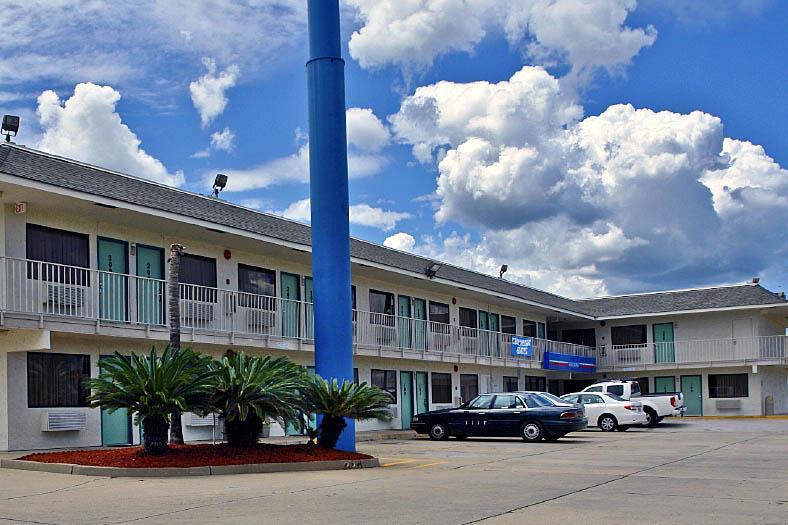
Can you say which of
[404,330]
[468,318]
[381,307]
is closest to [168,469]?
[404,330]

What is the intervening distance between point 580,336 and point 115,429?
3437 cm

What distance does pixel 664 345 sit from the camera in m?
46.8

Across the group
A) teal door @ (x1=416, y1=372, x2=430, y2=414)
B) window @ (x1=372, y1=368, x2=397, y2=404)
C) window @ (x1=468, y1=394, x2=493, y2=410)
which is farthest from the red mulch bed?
teal door @ (x1=416, y1=372, x2=430, y2=414)

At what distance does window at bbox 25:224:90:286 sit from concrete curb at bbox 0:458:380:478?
17.8ft

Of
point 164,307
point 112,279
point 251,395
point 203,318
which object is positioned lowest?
point 251,395

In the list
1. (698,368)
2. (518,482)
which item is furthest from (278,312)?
(698,368)

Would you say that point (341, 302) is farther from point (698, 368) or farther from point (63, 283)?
point (698, 368)

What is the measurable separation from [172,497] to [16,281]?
8818mm

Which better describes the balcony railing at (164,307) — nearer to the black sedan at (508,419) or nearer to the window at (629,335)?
the black sedan at (508,419)

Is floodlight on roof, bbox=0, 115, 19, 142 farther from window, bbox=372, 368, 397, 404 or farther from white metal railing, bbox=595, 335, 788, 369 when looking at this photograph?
white metal railing, bbox=595, 335, 788, 369

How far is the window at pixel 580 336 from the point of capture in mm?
51344

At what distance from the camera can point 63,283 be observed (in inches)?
798

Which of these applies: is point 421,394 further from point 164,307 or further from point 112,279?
point 112,279

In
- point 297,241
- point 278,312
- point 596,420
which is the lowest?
point 596,420
